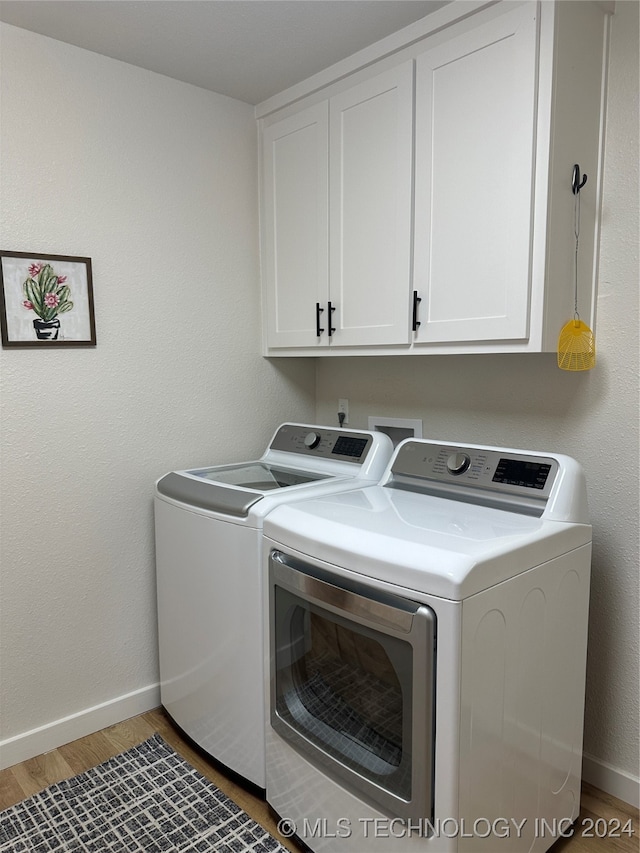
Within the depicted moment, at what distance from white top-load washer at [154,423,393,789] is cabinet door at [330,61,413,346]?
1.43 feet

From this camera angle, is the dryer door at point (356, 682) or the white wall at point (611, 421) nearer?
the dryer door at point (356, 682)

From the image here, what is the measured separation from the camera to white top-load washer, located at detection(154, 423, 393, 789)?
1.70 metres

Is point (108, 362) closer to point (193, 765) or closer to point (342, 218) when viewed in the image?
point (342, 218)

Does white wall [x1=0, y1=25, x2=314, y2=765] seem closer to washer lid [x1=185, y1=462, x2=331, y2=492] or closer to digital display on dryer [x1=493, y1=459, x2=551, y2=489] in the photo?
washer lid [x1=185, y1=462, x2=331, y2=492]

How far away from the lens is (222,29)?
1808 mm

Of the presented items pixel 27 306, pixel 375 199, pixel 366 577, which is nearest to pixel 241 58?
pixel 375 199

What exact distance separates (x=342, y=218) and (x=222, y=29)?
0.66 m

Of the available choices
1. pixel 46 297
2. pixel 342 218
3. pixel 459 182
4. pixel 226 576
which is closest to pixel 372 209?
pixel 342 218

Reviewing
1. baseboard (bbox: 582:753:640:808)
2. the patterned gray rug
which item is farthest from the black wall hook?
the patterned gray rug

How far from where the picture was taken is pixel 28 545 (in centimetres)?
194

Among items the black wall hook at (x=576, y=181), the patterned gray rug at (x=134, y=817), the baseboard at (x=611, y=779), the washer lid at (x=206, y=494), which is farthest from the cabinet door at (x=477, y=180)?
the patterned gray rug at (x=134, y=817)

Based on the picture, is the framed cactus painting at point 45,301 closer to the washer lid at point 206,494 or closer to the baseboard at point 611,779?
the washer lid at point 206,494

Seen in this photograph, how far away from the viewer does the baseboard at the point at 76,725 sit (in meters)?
1.93

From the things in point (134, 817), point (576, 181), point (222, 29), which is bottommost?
point (134, 817)
